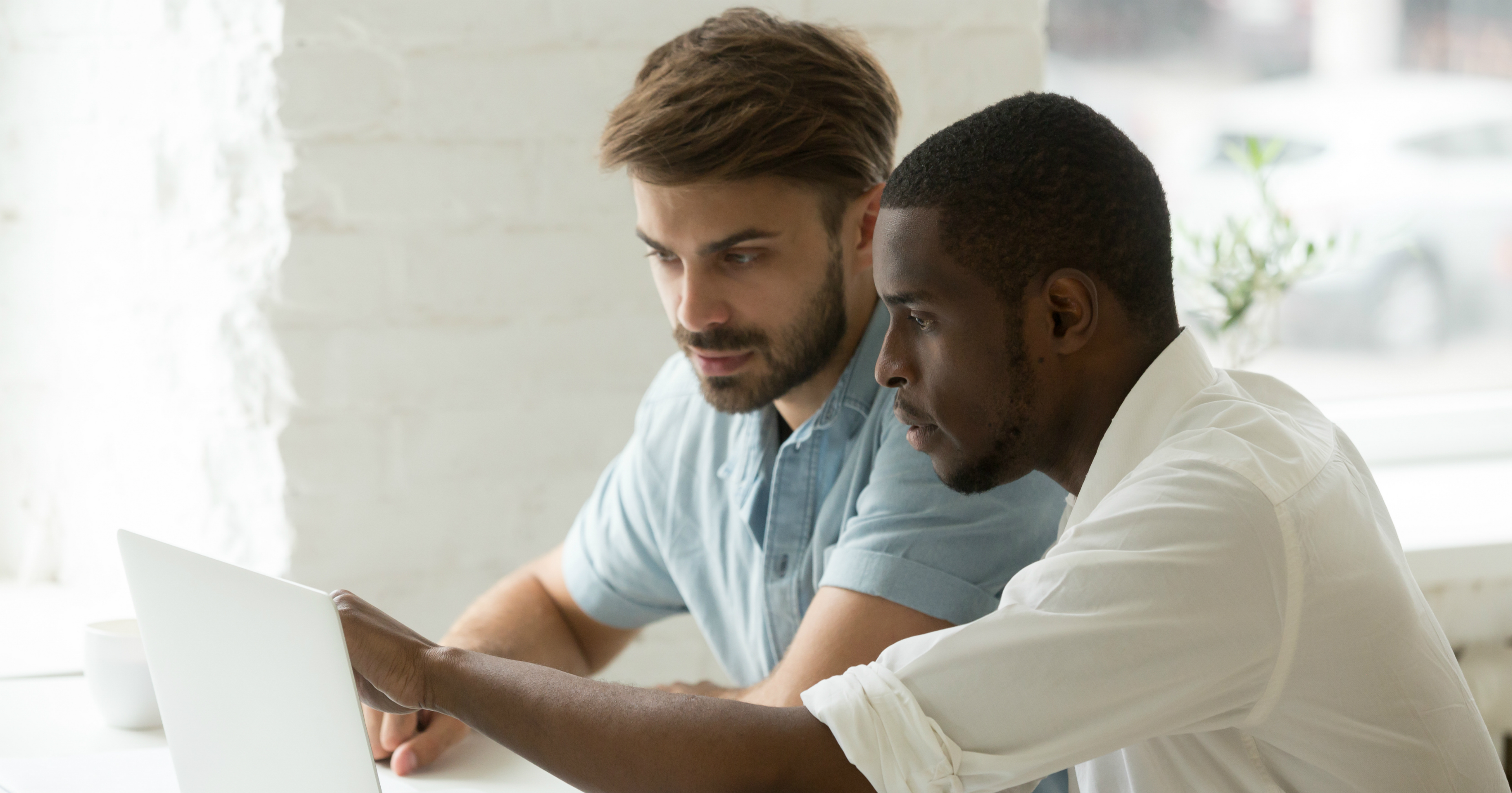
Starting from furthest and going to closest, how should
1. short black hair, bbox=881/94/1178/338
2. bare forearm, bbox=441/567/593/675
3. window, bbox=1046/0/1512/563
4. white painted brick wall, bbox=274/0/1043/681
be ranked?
1. window, bbox=1046/0/1512/563
2. white painted brick wall, bbox=274/0/1043/681
3. bare forearm, bbox=441/567/593/675
4. short black hair, bbox=881/94/1178/338

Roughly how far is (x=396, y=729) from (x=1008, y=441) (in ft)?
1.73

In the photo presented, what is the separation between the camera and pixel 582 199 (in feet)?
4.65

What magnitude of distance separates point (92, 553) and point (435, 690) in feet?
3.37

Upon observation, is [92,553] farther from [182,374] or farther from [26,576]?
[182,374]

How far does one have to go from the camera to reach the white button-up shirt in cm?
65

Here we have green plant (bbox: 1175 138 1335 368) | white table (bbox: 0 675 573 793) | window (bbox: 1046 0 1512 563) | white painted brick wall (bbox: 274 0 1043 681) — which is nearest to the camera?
white table (bbox: 0 675 573 793)

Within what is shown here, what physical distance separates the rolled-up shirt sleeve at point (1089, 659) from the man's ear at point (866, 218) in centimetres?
53

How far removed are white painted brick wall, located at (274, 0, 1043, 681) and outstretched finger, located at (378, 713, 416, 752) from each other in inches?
17.8

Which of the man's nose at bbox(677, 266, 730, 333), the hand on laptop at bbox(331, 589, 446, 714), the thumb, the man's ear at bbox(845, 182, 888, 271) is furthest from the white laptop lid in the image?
the man's ear at bbox(845, 182, 888, 271)

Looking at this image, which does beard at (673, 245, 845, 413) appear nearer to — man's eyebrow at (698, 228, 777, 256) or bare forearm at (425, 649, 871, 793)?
man's eyebrow at (698, 228, 777, 256)

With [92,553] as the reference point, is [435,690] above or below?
above

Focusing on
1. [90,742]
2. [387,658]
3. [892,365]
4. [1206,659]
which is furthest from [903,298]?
[90,742]

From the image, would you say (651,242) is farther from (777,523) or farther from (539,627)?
(539,627)

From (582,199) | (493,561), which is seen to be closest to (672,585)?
(493,561)
